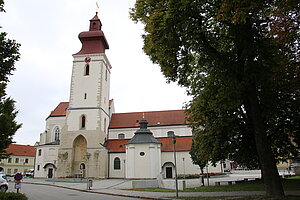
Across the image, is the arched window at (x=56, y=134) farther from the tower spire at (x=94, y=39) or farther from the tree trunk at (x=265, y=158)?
the tree trunk at (x=265, y=158)

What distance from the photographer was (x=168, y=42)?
1188 cm

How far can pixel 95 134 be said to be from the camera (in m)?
38.8

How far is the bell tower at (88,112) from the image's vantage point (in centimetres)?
3797

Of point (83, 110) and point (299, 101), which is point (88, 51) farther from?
point (299, 101)

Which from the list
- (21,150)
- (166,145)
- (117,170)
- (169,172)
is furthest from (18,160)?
(169,172)

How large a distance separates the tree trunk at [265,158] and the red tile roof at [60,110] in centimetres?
3888

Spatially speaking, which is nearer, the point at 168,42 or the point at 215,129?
the point at 168,42

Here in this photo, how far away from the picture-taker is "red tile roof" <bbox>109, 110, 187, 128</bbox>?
44.3 m

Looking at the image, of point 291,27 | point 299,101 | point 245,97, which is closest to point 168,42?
point 245,97

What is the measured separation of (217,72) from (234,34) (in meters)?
1.91

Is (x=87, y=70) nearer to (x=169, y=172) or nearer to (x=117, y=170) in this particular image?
(x=117, y=170)

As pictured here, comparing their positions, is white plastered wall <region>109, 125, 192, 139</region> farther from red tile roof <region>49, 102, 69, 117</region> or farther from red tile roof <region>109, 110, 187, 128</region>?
red tile roof <region>49, 102, 69, 117</region>

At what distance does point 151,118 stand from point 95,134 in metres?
11.4

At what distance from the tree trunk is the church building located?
23282 mm
